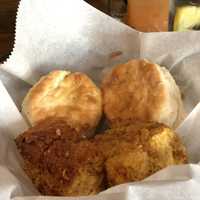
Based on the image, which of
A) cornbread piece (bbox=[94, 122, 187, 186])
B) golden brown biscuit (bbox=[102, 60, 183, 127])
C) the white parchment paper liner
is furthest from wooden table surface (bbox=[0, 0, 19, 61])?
cornbread piece (bbox=[94, 122, 187, 186])

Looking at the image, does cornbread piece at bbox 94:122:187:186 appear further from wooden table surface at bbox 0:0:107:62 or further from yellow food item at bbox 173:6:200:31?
wooden table surface at bbox 0:0:107:62

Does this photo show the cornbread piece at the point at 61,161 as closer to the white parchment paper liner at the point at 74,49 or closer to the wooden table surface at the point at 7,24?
the white parchment paper liner at the point at 74,49

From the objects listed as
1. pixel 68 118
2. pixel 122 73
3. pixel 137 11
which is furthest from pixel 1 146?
pixel 137 11

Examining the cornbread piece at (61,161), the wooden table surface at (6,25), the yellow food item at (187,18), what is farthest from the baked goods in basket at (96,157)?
the wooden table surface at (6,25)

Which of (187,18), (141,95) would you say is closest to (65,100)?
(141,95)

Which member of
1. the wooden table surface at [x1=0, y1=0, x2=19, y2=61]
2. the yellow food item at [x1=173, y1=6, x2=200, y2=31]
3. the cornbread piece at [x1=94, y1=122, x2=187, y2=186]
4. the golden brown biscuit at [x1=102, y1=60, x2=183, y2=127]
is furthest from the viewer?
the wooden table surface at [x1=0, y1=0, x2=19, y2=61]

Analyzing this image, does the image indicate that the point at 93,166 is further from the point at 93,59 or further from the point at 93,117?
the point at 93,59

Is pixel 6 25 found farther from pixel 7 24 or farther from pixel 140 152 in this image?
pixel 140 152

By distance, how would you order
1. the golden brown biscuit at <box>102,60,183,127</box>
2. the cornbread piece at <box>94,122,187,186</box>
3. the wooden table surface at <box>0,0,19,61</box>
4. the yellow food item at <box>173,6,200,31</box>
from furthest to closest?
the wooden table surface at <box>0,0,19,61</box> → the yellow food item at <box>173,6,200,31</box> → the golden brown biscuit at <box>102,60,183,127</box> → the cornbread piece at <box>94,122,187,186</box>
